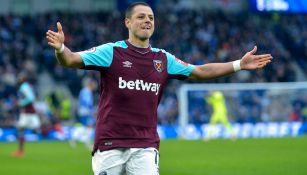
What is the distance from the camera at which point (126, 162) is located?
6992 millimetres

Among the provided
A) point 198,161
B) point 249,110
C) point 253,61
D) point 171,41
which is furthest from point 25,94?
point 171,41

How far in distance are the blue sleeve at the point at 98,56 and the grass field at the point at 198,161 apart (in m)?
7.88

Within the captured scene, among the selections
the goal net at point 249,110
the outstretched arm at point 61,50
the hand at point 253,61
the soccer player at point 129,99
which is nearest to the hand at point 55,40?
the outstretched arm at point 61,50

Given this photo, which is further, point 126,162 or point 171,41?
point 171,41

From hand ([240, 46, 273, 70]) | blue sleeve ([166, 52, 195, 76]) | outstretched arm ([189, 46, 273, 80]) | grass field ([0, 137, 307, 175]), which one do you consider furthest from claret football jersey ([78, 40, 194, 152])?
grass field ([0, 137, 307, 175])

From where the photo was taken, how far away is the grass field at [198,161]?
15.2m

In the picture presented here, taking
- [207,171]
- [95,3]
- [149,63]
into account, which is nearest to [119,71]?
[149,63]

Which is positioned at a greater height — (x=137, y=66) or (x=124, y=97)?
(x=137, y=66)

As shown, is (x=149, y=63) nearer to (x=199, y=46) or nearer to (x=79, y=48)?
(x=79, y=48)

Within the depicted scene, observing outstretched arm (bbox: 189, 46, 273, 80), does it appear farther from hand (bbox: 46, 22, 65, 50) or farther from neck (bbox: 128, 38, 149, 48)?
hand (bbox: 46, 22, 65, 50)

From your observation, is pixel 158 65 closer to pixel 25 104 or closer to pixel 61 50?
pixel 61 50

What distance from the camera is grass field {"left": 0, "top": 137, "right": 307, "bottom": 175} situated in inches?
600

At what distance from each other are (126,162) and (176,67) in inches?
45.5

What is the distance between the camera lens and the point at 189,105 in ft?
109
